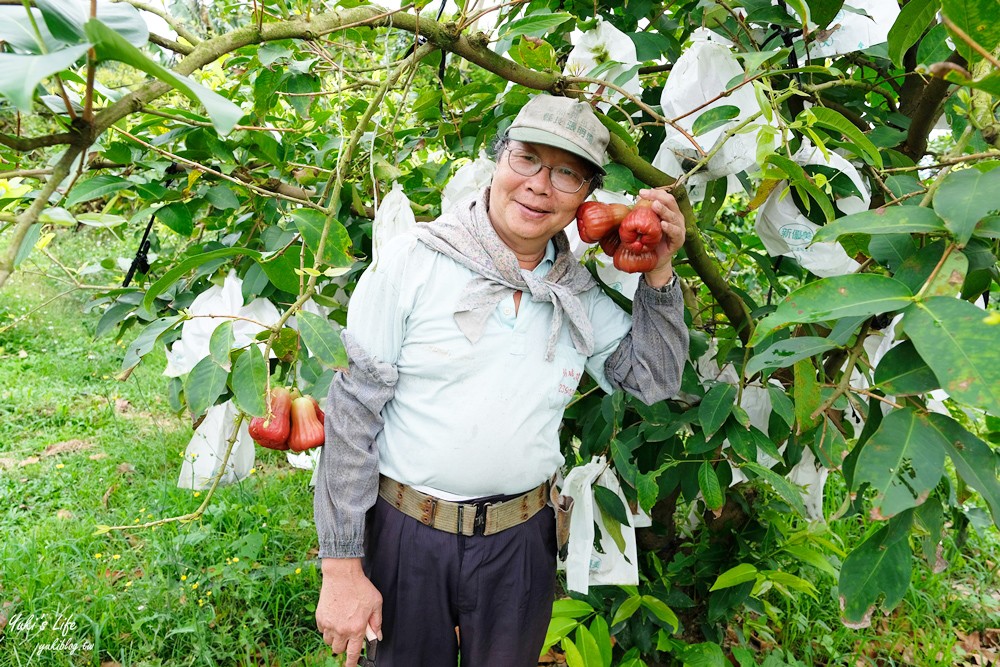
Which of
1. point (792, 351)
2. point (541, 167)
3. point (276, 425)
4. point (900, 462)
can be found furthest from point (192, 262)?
point (900, 462)

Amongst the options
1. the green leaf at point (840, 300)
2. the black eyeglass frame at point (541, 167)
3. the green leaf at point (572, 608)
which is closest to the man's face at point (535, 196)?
the black eyeglass frame at point (541, 167)

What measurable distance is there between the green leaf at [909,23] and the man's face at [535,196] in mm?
576

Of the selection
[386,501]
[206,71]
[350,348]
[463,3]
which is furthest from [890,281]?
[206,71]

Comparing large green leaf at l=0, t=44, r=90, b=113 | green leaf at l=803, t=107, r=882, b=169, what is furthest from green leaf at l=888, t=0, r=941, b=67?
large green leaf at l=0, t=44, r=90, b=113

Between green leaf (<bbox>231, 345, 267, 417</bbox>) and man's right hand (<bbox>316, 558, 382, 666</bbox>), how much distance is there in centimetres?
55

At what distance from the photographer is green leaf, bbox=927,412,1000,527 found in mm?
847

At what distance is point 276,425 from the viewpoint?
135 cm

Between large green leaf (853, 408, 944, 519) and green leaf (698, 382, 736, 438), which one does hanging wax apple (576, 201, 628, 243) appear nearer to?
green leaf (698, 382, 736, 438)

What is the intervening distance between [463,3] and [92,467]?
2.97m

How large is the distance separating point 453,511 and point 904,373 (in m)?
0.94

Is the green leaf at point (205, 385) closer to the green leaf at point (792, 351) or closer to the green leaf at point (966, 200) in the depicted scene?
the green leaf at point (792, 351)

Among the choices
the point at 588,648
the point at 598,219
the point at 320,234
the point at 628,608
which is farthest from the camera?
the point at 628,608

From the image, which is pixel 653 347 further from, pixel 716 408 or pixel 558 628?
pixel 558 628

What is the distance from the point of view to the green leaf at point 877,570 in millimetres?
913
